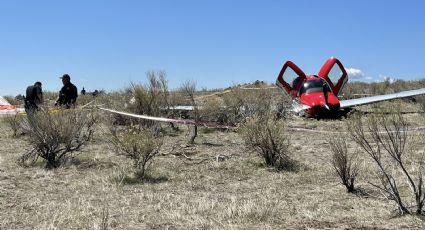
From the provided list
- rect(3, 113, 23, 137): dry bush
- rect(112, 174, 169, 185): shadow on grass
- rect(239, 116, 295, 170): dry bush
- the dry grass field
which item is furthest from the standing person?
rect(112, 174, 169, 185): shadow on grass

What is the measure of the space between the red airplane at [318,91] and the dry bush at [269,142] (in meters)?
7.25

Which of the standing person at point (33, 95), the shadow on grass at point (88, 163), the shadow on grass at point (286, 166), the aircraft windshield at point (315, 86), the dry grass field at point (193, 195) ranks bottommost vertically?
the dry grass field at point (193, 195)

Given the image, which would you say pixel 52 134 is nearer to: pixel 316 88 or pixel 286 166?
pixel 286 166

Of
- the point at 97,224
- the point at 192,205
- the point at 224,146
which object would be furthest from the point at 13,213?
the point at 224,146

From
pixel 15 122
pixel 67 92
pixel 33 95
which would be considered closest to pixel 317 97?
pixel 67 92

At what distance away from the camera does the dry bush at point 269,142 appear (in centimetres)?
847

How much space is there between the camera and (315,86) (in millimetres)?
17156

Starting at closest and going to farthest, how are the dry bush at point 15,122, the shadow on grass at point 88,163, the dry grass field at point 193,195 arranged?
the dry grass field at point 193,195, the shadow on grass at point 88,163, the dry bush at point 15,122

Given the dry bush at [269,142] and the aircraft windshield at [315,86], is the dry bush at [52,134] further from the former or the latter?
the aircraft windshield at [315,86]

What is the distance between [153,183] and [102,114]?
745cm

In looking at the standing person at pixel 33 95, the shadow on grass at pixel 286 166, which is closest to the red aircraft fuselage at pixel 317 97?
the shadow on grass at pixel 286 166

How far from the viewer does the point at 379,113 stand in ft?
18.2

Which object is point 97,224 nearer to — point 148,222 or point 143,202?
point 148,222

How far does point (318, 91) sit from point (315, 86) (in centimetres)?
30
